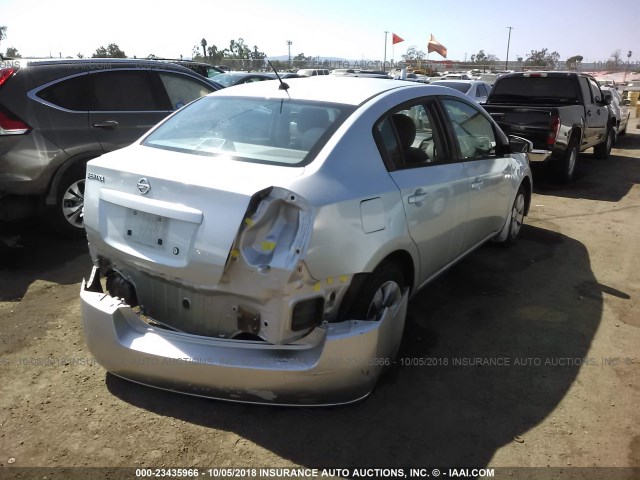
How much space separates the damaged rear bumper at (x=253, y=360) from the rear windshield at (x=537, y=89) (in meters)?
7.77

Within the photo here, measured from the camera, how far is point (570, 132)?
27.2 feet

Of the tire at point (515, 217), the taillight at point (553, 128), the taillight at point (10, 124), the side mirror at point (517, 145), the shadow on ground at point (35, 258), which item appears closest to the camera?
the shadow on ground at point (35, 258)

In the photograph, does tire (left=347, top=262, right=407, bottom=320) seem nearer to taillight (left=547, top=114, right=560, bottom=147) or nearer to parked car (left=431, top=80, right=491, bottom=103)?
taillight (left=547, top=114, right=560, bottom=147)

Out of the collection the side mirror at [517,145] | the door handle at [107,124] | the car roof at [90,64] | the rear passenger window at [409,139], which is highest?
the car roof at [90,64]

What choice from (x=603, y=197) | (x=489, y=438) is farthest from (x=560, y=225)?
(x=489, y=438)

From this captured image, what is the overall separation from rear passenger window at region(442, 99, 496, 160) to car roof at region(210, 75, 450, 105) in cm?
25

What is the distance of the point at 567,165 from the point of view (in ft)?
28.2

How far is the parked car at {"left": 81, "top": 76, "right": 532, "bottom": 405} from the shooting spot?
2410 millimetres

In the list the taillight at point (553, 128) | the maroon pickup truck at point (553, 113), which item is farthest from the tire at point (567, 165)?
the taillight at point (553, 128)

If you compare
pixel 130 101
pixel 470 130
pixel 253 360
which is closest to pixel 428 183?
pixel 470 130

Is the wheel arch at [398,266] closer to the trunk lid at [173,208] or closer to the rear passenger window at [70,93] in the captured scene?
the trunk lid at [173,208]

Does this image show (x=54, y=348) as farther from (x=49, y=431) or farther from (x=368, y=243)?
(x=368, y=243)

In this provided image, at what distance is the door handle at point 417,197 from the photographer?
3.09 metres

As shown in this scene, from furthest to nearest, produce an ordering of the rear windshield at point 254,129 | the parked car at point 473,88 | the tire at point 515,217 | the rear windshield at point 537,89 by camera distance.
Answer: the parked car at point 473,88 < the rear windshield at point 537,89 < the tire at point 515,217 < the rear windshield at point 254,129
